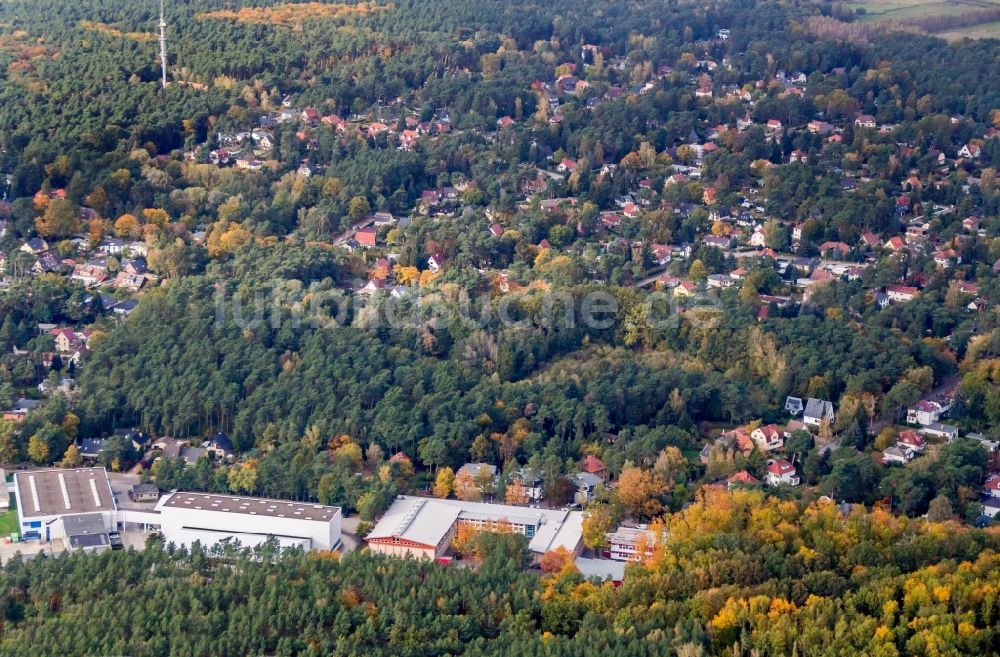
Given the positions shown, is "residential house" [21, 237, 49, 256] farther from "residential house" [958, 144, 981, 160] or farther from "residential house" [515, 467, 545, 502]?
"residential house" [958, 144, 981, 160]

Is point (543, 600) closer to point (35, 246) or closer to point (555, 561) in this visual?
point (555, 561)

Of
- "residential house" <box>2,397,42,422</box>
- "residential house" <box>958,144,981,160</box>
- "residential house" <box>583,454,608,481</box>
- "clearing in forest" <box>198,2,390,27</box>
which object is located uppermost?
"clearing in forest" <box>198,2,390,27</box>

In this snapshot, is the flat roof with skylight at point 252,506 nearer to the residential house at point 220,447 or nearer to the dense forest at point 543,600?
the dense forest at point 543,600

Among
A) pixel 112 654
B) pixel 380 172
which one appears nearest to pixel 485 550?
pixel 112 654

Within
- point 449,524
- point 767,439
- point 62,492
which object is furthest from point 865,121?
point 62,492

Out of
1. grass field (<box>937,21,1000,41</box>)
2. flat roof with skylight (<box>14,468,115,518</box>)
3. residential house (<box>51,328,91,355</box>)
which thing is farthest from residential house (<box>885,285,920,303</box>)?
grass field (<box>937,21,1000,41</box>)

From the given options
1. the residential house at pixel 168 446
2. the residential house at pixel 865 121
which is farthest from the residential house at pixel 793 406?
the residential house at pixel 865 121
